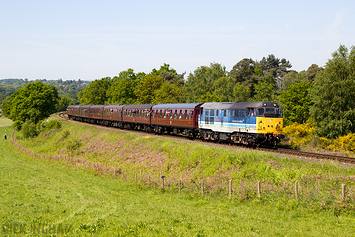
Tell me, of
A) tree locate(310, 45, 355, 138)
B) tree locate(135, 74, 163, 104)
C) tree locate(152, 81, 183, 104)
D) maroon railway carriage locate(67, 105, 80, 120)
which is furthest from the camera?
tree locate(135, 74, 163, 104)

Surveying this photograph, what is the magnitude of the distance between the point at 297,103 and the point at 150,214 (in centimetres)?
4292

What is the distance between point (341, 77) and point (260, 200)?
29.0 metres

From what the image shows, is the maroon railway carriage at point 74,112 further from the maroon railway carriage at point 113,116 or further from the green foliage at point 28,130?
the maroon railway carriage at point 113,116

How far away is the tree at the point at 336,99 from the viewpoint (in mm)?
37406

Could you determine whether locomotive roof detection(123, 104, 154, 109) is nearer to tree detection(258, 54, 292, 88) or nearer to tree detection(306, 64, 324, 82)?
tree detection(306, 64, 324, 82)

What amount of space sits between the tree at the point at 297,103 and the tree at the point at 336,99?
10.9 m

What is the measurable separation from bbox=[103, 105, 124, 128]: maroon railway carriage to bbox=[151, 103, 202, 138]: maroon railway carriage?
1330cm

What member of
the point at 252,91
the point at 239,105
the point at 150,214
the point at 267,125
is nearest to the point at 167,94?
the point at 252,91

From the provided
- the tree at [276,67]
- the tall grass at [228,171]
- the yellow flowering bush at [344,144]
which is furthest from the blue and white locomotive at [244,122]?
the tree at [276,67]

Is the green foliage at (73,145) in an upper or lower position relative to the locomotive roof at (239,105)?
lower

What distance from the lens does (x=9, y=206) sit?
18.1m

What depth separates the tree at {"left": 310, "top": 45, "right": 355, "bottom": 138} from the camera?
123 ft

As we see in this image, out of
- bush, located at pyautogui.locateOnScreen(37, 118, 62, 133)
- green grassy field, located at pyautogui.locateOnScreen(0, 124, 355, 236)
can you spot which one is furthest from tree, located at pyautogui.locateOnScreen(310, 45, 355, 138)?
bush, located at pyautogui.locateOnScreen(37, 118, 62, 133)

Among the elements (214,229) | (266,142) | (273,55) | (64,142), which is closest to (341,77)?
(266,142)
